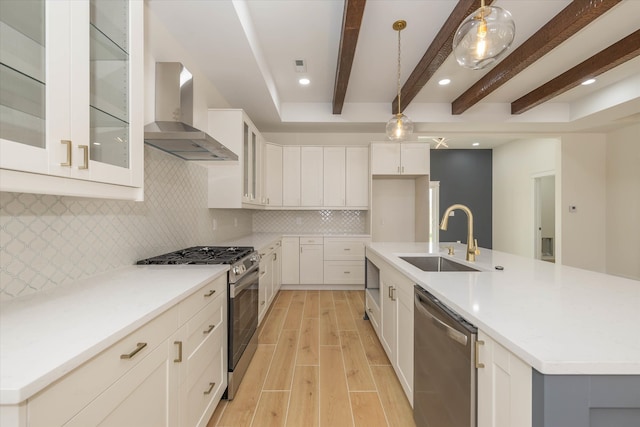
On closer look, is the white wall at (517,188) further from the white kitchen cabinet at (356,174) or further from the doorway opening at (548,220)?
the white kitchen cabinet at (356,174)

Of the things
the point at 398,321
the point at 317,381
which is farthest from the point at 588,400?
A: the point at 317,381

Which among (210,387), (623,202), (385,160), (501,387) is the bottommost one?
(210,387)

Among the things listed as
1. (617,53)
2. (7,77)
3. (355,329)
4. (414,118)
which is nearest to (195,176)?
(7,77)

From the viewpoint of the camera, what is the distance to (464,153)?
711 cm

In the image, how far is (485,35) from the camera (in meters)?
1.48

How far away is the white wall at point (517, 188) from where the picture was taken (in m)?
5.87

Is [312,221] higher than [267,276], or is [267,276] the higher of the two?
[312,221]

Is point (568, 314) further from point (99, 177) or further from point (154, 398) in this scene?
point (99, 177)

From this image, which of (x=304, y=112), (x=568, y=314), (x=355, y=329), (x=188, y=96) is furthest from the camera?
(x=304, y=112)

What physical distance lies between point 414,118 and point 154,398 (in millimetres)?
4373

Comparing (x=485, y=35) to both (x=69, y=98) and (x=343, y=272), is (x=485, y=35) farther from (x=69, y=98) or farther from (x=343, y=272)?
(x=343, y=272)

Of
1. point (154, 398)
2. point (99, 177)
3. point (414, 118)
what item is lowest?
point (154, 398)

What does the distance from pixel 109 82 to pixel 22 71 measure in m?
0.35

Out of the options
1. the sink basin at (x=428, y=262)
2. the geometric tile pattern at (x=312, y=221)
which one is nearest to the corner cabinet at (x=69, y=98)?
the sink basin at (x=428, y=262)
